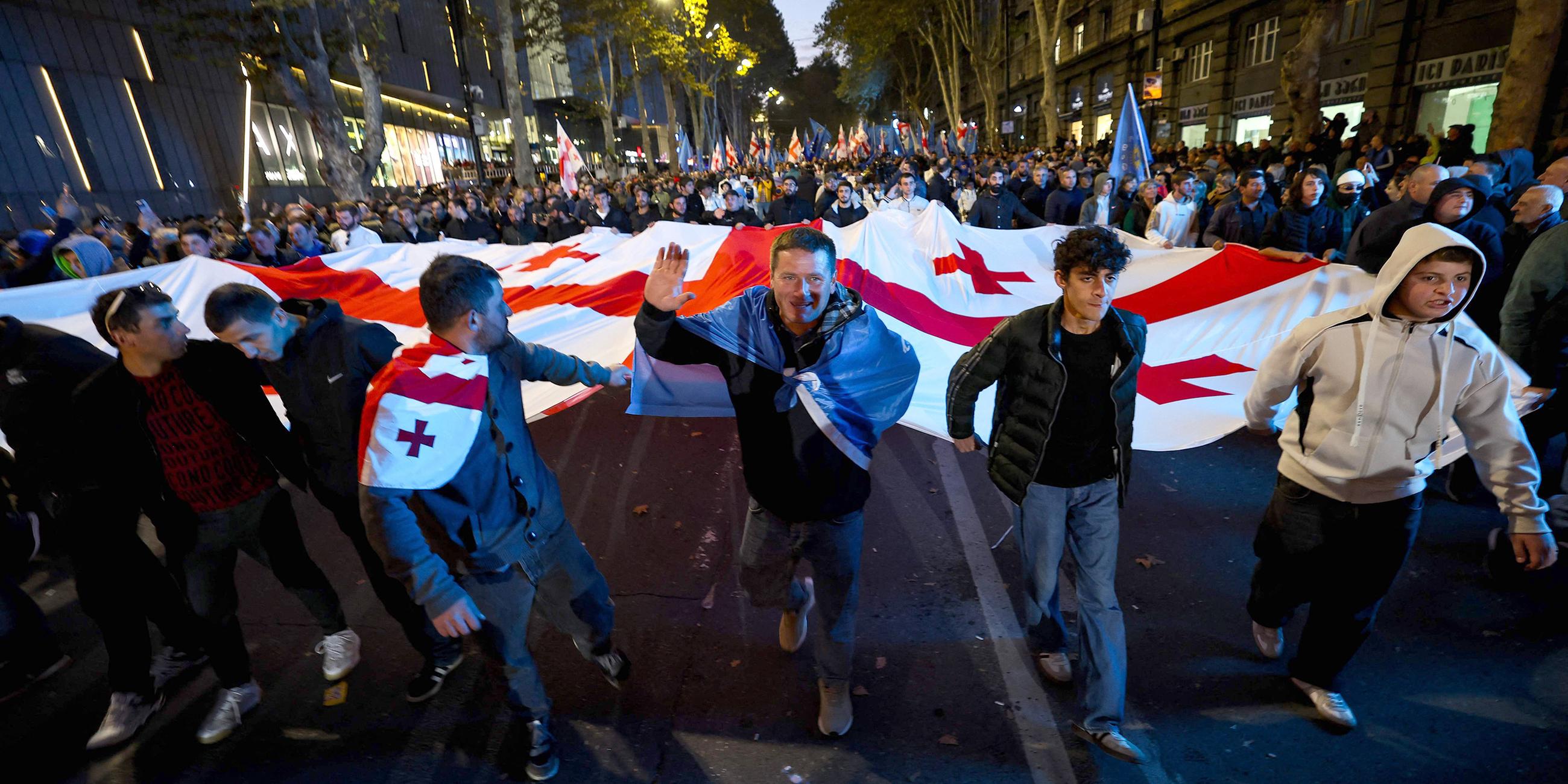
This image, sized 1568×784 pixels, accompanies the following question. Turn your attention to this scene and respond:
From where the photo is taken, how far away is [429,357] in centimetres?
215

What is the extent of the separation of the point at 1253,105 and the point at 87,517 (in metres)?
28.2

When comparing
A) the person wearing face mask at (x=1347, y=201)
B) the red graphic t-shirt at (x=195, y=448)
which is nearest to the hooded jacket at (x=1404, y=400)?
the red graphic t-shirt at (x=195, y=448)

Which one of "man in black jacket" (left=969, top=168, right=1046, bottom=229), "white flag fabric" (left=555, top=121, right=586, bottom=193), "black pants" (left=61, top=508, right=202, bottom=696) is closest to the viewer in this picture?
"black pants" (left=61, top=508, right=202, bottom=696)

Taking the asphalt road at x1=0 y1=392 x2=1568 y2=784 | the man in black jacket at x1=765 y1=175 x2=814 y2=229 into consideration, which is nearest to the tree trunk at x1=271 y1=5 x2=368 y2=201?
the man in black jacket at x1=765 y1=175 x2=814 y2=229

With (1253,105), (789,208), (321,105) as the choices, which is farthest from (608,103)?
(1253,105)

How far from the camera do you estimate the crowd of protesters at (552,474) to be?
227 cm

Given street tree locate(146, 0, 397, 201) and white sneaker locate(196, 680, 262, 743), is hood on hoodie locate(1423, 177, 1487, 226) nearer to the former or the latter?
white sneaker locate(196, 680, 262, 743)

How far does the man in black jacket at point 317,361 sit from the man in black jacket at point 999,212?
787 centimetres

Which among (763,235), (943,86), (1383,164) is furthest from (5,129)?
(943,86)

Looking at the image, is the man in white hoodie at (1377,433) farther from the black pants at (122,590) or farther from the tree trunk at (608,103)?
the tree trunk at (608,103)

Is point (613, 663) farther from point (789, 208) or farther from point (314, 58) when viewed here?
point (314, 58)

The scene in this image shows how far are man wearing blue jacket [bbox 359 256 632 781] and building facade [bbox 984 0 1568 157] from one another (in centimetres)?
1349

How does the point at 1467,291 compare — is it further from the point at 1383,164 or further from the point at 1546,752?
the point at 1383,164

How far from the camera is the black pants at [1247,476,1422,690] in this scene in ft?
8.10
